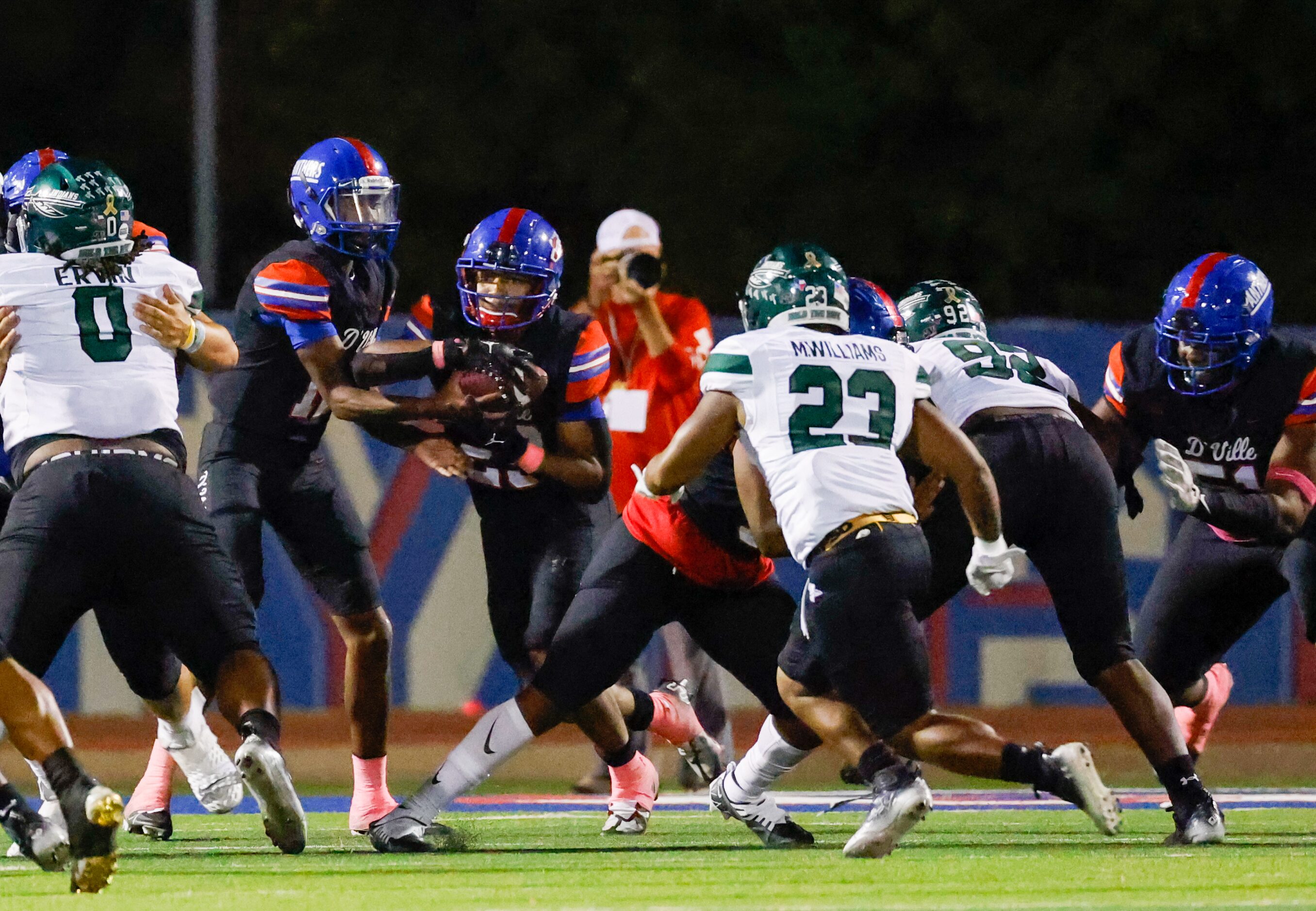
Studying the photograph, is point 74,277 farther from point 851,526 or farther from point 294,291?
point 851,526

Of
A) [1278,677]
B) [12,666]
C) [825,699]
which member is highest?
[12,666]

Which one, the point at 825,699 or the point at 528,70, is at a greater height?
the point at 528,70

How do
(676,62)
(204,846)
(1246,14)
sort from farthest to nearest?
(676,62)
(1246,14)
(204,846)

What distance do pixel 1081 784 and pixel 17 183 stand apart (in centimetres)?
369

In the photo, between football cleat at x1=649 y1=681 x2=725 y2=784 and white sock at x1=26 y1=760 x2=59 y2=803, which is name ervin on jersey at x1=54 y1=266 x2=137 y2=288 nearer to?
white sock at x1=26 y1=760 x2=59 y2=803

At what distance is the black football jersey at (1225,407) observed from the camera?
6973mm

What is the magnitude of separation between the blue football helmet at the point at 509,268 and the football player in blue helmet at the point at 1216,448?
1.80 metres

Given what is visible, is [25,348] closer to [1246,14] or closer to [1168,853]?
[1168,853]

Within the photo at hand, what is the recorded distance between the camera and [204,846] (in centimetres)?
654

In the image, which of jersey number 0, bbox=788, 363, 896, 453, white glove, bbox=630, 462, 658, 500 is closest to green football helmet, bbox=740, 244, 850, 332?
jersey number 0, bbox=788, 363, 896, 453

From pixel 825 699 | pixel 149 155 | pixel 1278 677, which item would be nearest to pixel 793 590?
pixel 1278 677

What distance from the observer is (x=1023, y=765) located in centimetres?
572

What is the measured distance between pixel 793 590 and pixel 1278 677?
7.30 feet

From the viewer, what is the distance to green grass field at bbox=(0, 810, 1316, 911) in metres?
5.08
